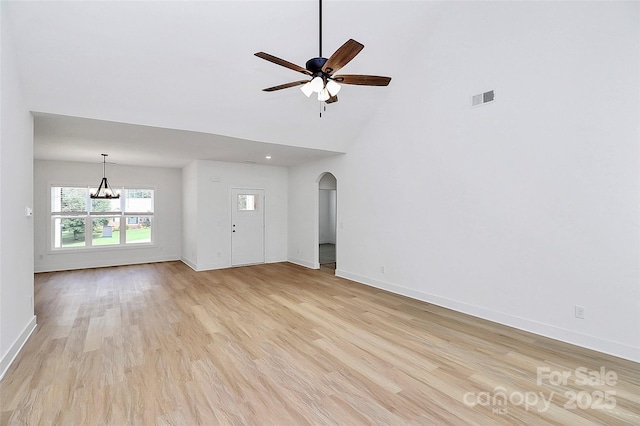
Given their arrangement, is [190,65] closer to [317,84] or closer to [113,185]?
[317,84]

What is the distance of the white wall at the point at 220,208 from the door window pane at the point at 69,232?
7.99 ft

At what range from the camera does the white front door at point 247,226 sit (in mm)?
7398

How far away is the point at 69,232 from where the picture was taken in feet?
23.7

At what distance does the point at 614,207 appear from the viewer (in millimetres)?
2904

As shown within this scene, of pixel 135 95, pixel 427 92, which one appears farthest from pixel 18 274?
pixel 427 92

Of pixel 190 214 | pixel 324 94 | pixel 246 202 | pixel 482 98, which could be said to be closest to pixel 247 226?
pixel 246 202

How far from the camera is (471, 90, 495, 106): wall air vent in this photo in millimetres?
3758

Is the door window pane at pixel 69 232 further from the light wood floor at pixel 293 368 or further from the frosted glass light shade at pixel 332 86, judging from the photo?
the frosted glass light shade at pixel 332 86

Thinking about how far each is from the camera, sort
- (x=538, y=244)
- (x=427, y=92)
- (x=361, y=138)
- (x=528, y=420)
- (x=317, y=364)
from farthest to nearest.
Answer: (x=361, y=138), (x=427, y=92), (x=538, y=244), (x=317, y=364), (x=528, y=420)

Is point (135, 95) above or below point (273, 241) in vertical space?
above

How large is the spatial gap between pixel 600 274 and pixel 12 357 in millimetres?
5882

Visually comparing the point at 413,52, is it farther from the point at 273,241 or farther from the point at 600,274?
the point at 273,241

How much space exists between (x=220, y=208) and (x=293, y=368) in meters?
5.19

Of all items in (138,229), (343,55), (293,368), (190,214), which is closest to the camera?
(343,55)
